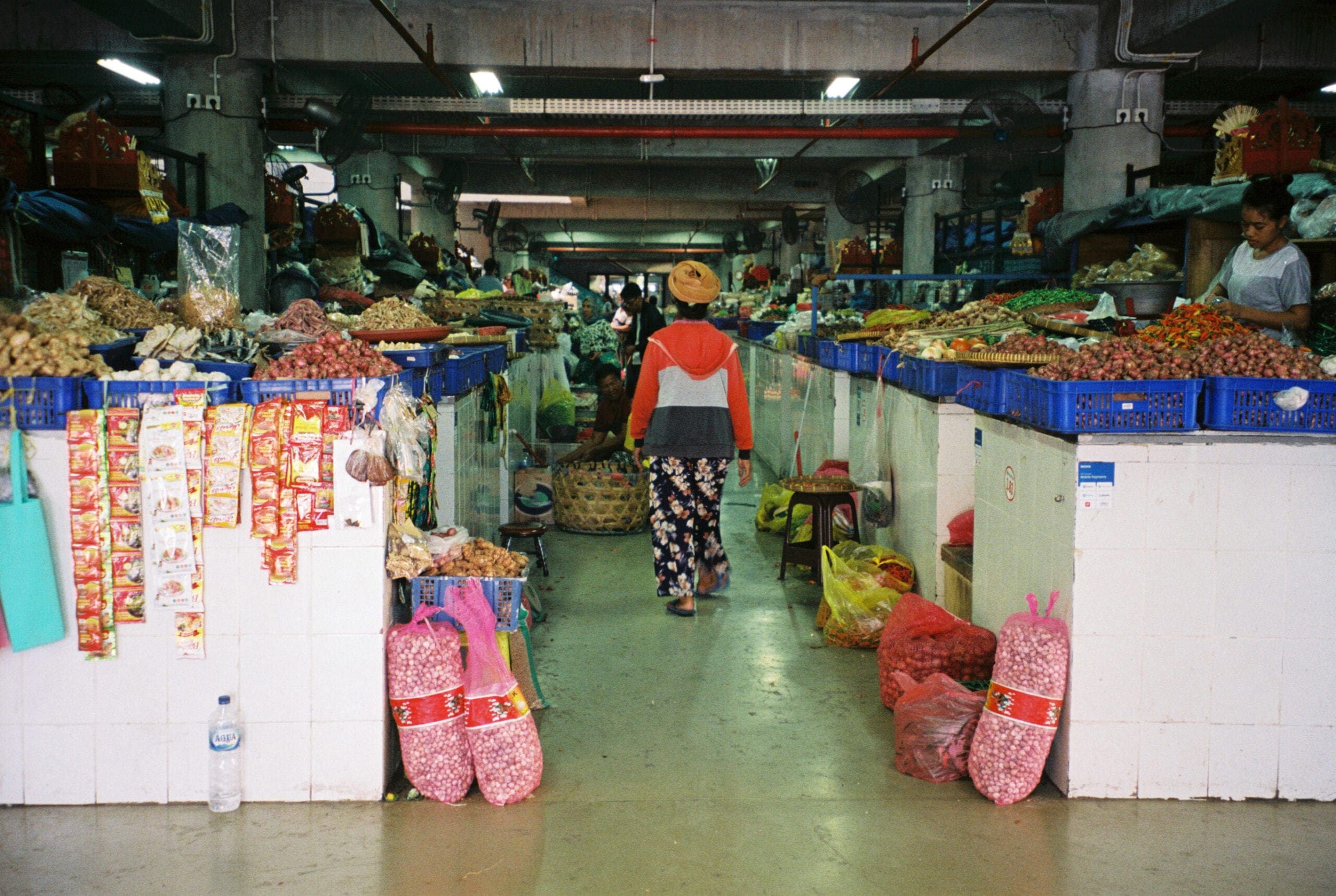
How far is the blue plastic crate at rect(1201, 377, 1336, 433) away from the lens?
131 inches

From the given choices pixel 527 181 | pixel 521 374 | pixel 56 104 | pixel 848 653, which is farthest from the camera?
pixel 527 181

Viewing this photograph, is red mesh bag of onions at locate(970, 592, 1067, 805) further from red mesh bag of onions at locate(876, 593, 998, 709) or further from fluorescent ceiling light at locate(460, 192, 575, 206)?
fluorescent ceiling light at locate(460, 192, 575, 206)

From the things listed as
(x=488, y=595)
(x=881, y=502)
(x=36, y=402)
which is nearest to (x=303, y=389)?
(x=36, y=402)

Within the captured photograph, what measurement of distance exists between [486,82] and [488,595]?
893cm

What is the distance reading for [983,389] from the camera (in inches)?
169

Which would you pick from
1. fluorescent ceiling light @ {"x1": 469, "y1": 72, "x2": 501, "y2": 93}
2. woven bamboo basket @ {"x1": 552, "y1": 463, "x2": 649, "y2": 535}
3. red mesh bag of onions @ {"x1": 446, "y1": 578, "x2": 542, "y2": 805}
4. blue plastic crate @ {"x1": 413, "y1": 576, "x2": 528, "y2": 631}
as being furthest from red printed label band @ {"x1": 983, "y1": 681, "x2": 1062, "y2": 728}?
fluorescent ceiling light @ {"x1": 469, "y1": 72, "x2": 501, "y2": 93}

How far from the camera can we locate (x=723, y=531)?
794cm

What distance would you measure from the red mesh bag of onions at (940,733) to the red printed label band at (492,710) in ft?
4.53

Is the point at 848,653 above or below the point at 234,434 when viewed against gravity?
below

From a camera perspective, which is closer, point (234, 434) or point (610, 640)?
point (234, 434)

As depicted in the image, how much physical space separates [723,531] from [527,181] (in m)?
13.6

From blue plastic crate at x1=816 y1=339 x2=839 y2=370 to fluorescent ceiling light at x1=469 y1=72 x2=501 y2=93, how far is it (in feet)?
16.4

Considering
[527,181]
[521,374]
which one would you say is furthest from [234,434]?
[527,181]

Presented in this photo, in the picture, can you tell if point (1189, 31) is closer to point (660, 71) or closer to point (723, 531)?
point (660, 71)
